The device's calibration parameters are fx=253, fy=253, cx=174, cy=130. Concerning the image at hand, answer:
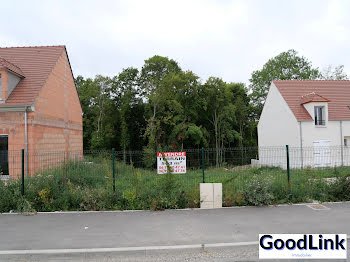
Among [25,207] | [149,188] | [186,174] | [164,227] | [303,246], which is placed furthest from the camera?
[186,174]

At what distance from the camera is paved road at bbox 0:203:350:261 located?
18.0 ft

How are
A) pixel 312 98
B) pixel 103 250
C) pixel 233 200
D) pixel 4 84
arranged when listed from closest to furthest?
pixel 103 250, pixel 233 200, pixel 4 84, pixel 312 98

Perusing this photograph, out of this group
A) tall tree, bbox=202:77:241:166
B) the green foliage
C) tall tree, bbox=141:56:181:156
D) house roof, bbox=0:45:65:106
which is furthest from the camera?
tall tree, bbox=202:77:241:166

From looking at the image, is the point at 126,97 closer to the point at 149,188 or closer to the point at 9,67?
the point at 9,67

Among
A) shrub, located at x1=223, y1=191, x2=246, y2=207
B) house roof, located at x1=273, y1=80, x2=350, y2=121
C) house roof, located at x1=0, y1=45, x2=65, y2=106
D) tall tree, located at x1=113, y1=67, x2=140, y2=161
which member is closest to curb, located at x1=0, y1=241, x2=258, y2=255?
shrub, located at x1=223, y1=191, x2=246, y2=207

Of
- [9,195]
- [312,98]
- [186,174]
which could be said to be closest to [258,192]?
[186,174]

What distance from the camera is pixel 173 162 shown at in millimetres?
8688

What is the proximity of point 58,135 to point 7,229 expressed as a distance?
35.4 ft

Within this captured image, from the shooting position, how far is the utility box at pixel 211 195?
26.8 feet

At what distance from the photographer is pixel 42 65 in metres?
15.7

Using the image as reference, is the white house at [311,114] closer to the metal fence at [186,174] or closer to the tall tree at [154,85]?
the metal fence at [186,174]

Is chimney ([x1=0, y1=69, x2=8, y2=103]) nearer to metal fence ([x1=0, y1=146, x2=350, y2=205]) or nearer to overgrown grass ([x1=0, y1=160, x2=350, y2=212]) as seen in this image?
metal fence ([x1=0, y1=146, x2=350, y2=205])

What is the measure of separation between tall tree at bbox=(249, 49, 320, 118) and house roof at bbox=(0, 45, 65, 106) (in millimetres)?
37648

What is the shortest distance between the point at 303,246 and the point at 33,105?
13294 mm
